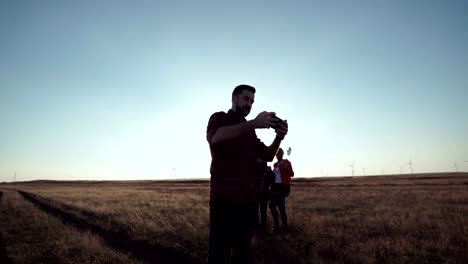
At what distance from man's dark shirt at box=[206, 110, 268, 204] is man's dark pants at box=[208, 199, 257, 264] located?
0.25 ft

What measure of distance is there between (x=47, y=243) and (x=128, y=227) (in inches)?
103

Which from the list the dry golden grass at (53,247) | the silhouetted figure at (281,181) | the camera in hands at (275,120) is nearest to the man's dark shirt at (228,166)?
the camera in hands at (275,120)

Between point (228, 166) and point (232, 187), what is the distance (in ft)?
0.59

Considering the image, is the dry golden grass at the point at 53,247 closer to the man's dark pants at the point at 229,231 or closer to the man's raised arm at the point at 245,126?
the man's dark pants at the point at 229,231

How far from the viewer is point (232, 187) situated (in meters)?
2.55

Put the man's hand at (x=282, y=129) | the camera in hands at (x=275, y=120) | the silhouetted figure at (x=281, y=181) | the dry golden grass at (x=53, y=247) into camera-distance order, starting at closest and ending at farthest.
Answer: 1. the camera in hands at (x=275, y=120)
2. the man's hand at (x=282, y=129)
3. the dry golden grass at (x=53, y=247)
4. the silhouetted figure at (x=281, y=181)

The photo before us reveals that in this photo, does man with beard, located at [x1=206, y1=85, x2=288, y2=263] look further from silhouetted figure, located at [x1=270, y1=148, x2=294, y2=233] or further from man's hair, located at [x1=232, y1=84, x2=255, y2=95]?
silhouetted figure, located at [x1=270, y1=148, x2=294, y2=233]

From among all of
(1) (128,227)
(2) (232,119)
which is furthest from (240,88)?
(1) (128,227)

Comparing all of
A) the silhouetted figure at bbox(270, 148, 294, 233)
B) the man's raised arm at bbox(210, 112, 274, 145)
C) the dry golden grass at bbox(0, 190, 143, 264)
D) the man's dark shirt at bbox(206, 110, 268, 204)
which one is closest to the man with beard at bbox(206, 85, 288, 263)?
the man's dark shirt at bbox(206, 110, 268, 204)

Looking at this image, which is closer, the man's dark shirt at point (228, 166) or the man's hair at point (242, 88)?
the man's dark shirt at point (228, 166)

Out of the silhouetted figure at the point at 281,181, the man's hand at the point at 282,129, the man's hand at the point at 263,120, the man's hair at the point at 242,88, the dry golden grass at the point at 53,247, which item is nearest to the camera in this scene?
the man's hand at the point at 263,120

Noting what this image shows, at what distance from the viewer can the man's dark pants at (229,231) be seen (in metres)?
2.58

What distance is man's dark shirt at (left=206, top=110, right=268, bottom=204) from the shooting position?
8.35 feet

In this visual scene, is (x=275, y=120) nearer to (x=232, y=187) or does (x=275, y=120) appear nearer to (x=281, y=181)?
(x=232, y=187)
